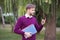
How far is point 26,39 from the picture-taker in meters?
4.68

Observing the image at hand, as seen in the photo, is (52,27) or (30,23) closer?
(30,23)

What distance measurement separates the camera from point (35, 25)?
187 inches

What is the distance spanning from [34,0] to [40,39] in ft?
18.0

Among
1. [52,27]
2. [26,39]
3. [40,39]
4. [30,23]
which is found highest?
[30,23]

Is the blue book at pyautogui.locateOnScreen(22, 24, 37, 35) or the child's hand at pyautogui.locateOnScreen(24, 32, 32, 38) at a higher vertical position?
the blue book at pyautogui.locateOnScreen(22, 24, 37, 35)

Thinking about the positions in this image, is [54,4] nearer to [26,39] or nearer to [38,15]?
[38,15]

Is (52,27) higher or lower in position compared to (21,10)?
lower

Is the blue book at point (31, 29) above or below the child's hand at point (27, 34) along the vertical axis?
above

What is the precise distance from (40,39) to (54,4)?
4.95 meters

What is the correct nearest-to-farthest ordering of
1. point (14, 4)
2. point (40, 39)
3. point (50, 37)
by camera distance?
point (14, 4), point (50, 37), point (40, 39)

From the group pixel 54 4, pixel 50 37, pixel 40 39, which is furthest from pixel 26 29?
pixel 40 39

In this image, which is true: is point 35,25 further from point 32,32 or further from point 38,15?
point 38,15

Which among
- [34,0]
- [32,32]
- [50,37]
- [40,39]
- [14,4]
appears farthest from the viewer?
[40,39]

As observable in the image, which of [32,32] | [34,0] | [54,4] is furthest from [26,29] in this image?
[54,4]
